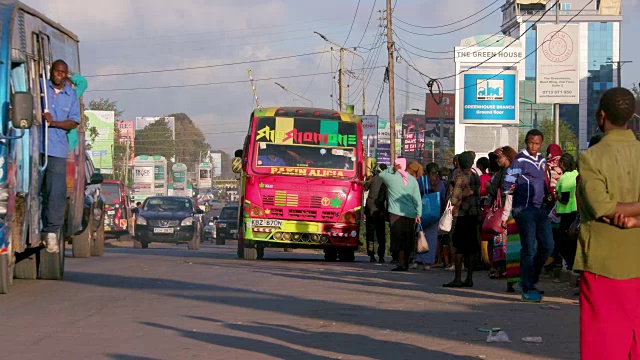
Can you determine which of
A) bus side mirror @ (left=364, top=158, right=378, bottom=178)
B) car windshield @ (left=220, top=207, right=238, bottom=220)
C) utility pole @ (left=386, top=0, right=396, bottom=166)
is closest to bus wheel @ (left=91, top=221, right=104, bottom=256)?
bus side mirror @ (left=364, top=158, right=378, bottom=178)

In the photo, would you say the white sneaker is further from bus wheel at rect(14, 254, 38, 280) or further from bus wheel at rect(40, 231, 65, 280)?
bus wheel at rect(14, 254, 38, 280)

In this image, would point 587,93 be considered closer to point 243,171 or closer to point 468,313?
point 243,171

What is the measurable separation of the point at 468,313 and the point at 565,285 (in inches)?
163

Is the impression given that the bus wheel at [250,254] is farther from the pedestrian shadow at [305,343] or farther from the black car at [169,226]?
the pedestrian shadow at [305,343]

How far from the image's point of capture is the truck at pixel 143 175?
113m

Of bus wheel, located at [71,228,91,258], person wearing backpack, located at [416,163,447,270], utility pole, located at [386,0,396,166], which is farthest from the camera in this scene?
utility pole, located at [386,0,396,166]

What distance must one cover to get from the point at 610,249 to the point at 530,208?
666 centimetres

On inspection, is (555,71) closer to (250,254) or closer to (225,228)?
(225,228)

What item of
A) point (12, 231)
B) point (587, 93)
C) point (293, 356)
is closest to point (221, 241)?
point (12, 231)

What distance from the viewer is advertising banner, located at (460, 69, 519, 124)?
185 feet

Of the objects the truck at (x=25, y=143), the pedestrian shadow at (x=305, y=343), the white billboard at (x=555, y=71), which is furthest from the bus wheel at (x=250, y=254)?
the white billboard at (x=555, y=71)

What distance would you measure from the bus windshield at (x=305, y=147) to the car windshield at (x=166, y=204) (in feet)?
45.5

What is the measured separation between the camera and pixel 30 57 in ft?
40.0

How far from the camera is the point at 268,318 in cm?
1059
